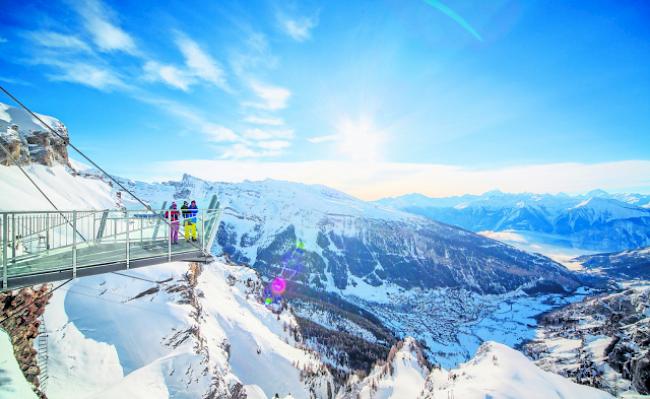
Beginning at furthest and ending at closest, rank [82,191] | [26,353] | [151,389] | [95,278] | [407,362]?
[407,362]
[82,191]
[95,278]
[151,389]
[26,353]

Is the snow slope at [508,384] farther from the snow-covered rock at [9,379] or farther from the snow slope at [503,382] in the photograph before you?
the snow-covered rock at [9,379]

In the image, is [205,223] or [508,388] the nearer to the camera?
[205,223]

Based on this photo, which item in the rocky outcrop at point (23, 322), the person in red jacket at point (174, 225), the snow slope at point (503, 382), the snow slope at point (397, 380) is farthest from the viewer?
the snow slope at point (397, 380)

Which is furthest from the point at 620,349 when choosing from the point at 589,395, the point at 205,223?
the point at 205,223

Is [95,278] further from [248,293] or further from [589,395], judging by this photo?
[248,293]

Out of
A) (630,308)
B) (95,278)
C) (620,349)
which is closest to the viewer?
(95,278)

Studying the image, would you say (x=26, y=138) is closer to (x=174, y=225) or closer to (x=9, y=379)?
(x=174, y=225)

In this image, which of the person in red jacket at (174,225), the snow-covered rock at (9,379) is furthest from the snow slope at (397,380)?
the snow-covered rock at (9,379)
